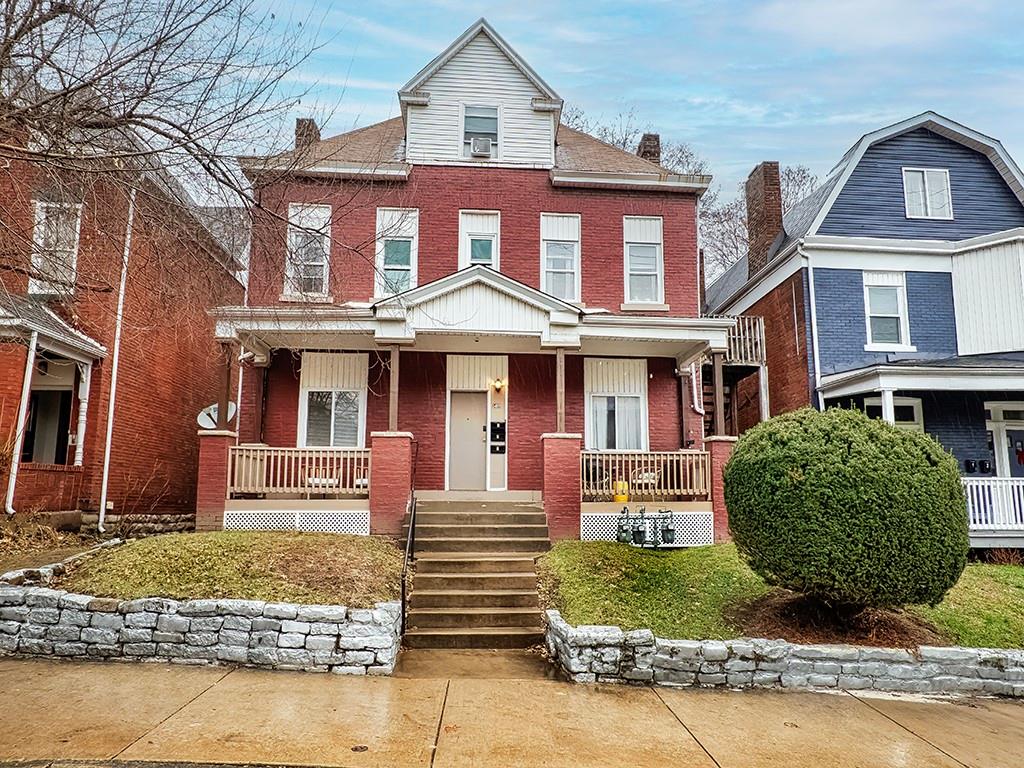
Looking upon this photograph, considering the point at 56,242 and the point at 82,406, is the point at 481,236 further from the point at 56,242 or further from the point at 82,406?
the point at 56,242

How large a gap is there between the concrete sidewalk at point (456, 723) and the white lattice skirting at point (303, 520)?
4247 mm

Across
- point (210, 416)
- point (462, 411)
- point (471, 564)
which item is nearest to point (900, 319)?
point (462, 411)

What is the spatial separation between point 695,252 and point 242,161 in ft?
33.3

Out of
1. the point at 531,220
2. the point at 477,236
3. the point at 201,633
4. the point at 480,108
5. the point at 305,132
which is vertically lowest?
the point at 201,633

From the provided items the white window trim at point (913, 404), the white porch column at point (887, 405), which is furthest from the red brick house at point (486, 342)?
the white window trim at point (913, 404)

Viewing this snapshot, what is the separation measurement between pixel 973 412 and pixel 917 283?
3.02 meters

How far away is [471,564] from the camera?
8680 millimetres

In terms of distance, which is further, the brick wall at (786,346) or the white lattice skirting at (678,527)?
the brick wall at (786,346)

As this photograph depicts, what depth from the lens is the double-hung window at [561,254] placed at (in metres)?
13.5

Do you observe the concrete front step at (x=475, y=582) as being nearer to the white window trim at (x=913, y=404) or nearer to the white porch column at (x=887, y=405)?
the white porch column at (x=887, y=405)

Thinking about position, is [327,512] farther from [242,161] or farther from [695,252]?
[695,252]

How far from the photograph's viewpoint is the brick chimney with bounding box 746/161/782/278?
16875 mm

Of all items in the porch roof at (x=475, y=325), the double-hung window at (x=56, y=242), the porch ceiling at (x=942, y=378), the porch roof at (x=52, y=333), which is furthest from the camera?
the porch ceiling at (x=942, y=378)

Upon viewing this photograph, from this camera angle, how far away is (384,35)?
241 inches
